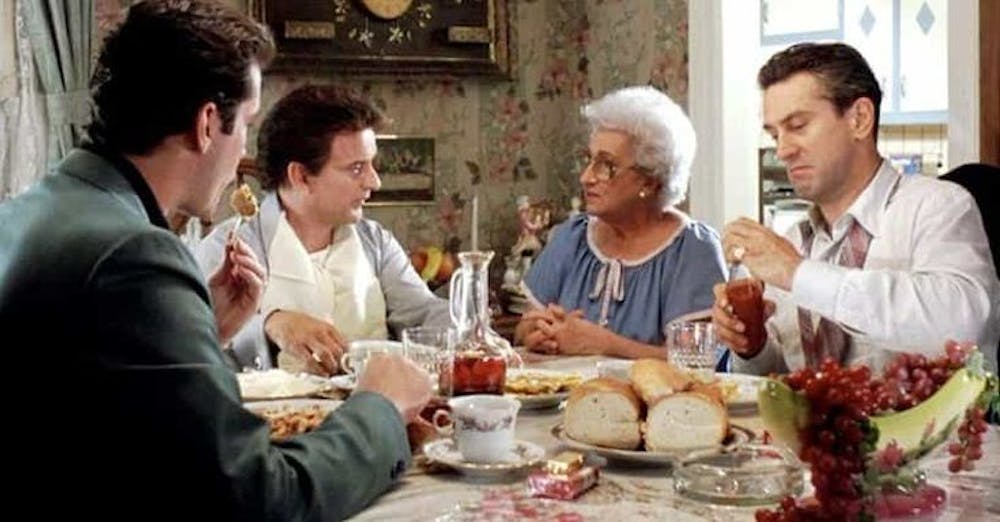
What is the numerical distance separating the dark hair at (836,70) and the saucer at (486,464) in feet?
3.39

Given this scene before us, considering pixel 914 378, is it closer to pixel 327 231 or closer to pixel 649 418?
pixel 649 418

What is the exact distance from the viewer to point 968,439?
1449mm

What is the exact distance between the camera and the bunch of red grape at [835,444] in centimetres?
129

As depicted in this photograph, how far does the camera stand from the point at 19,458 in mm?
1308

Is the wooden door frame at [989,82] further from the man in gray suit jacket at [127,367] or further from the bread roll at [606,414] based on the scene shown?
the man in gray suit jacket at [127,367]

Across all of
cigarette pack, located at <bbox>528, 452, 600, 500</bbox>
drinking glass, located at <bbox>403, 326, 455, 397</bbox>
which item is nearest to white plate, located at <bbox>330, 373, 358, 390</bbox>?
drinking glass, located at <bbox>403, 326, 455, 397</bbox>

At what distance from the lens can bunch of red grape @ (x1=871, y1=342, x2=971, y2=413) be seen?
139 centimetres

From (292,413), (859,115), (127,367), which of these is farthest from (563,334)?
(127,367)

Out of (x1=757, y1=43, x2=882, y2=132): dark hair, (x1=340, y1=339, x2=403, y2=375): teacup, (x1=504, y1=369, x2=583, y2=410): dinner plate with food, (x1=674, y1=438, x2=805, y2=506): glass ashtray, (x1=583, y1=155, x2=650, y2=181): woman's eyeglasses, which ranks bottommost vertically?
(x1=674, y1=438, x2=805, y2=506): glass ashtray

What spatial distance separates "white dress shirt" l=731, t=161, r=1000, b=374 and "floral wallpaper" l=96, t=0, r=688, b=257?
178 centimetres

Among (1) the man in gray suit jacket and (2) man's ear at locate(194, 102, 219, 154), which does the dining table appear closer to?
(1) the man in gray suit jacket

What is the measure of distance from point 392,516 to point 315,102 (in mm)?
1607

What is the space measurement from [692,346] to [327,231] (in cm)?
103

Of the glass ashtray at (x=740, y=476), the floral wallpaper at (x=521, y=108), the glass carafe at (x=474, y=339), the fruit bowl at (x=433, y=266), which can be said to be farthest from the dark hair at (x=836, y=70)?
the fruit bowl at (x=433, y=266)
